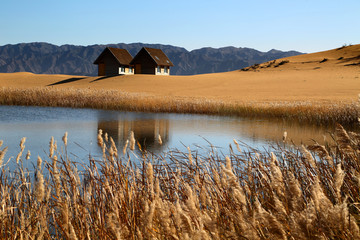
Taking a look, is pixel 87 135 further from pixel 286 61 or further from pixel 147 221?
pixel 286 61

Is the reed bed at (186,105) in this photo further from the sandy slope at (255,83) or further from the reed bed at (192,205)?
the reed bed at (192,205)

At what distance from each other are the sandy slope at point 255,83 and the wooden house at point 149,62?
430cm

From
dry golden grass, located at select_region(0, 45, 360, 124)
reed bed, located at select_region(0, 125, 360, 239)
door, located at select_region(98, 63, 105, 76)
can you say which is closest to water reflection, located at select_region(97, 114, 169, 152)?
dry golden grass, located at select_region(0, 45, 360, 124)

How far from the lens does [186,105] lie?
Result: 20500 mm

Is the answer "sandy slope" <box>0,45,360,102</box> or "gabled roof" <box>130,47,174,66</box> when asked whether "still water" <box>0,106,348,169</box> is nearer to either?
"sandy slope" <box>0,45,360,102</box>

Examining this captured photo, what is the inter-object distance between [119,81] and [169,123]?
3142 centimetres

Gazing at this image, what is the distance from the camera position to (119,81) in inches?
1852

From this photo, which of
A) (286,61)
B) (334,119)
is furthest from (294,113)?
(286,61)

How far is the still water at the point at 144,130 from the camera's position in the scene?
1164 centimetres

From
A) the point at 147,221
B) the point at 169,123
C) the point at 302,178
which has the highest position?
the point at 147,221

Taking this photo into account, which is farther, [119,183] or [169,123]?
[169,123]

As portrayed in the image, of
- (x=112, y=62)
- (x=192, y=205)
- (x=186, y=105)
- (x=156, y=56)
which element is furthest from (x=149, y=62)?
(x=192, y=205)

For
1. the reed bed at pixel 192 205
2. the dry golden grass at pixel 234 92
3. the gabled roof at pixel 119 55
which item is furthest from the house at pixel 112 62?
the reed bed at pixel 192 205

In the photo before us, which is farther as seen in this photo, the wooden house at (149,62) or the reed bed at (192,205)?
the wooden house at (149,62)
